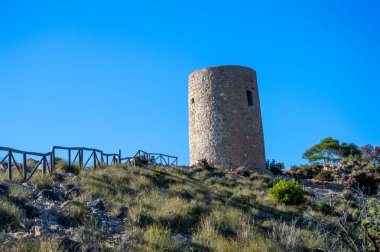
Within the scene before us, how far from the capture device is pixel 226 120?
19750 millimetres

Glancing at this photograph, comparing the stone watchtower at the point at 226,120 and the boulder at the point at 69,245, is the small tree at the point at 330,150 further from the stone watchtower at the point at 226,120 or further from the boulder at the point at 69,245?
the boulder at the point at 69,245

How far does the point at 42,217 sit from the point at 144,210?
2.18 meters

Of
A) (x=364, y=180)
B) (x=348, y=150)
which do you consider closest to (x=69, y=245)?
(x=364, y=180)

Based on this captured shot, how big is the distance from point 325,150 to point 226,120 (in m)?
23.1

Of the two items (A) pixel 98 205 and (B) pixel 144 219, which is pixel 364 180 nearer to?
(B) pixel 144 219

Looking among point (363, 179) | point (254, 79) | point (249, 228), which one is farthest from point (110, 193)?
point (363, 179)

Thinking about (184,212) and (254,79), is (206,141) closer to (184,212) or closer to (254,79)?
(254,79)

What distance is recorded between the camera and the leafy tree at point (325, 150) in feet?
129

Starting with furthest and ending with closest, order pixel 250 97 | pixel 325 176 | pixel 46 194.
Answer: pixel 325 176, pixel 250 97, pixel 46 194

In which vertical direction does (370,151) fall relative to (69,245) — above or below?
above

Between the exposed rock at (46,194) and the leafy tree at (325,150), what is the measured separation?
32.8 metres

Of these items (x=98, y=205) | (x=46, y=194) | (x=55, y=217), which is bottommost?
(x=55, y=217)

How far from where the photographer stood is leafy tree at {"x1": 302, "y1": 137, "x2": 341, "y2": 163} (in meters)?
39.3

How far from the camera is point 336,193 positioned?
18047 millimetres
